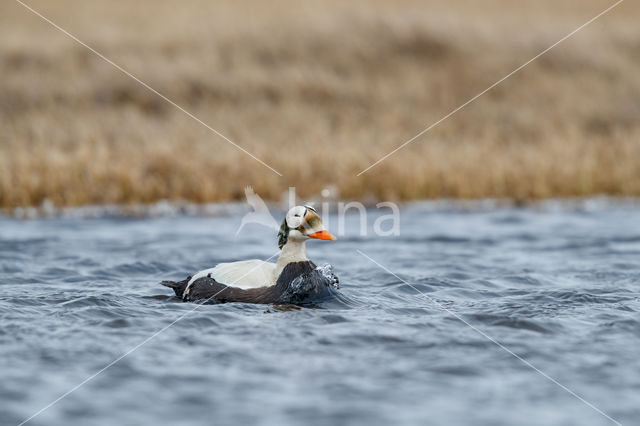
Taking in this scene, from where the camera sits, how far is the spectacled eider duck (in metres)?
7.91

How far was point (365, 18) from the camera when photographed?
94.9 ft

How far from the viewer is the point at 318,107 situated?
23.5 meters

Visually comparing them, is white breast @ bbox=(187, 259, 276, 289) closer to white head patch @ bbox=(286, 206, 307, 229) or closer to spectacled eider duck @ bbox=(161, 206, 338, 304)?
spectacled eider duck @ bbox=(161, 206, 338, 304)

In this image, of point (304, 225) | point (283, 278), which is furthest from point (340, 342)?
point (304, 225)

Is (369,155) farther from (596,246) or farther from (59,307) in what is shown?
(59,307)

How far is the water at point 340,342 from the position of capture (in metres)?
5.54

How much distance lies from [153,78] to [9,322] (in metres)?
17.6

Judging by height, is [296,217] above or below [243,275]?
above

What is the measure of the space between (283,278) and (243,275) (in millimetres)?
387

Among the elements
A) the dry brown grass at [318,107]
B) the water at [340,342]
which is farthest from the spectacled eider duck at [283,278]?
the dry brown grass at [318,107]

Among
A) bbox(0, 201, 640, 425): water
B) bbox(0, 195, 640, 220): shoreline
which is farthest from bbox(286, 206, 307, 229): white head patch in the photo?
bbox(0, 195, 640, 220): shoreline

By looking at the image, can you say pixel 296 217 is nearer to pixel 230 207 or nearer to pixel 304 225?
pixel 304 225

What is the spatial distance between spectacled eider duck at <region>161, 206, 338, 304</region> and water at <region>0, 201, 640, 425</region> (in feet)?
0.52

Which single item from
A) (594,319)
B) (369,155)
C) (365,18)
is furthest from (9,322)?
(365,18)
